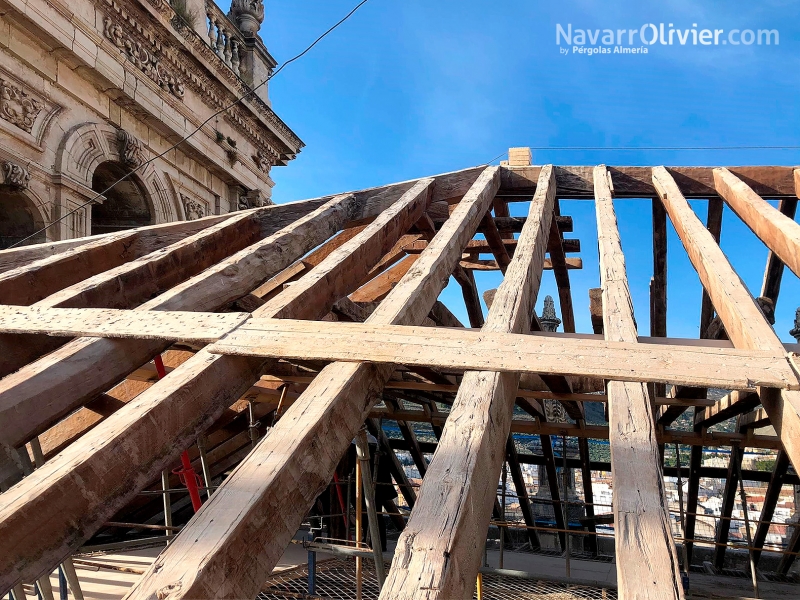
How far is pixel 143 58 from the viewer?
28.0 feet

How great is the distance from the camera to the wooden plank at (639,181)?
18.2 feet

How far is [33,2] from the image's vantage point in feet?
21.8

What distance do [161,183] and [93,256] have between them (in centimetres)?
541

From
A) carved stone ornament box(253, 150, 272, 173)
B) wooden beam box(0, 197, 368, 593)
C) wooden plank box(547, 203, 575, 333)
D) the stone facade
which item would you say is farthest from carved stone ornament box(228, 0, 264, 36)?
wooden beam box(0, 197, 368, 593)

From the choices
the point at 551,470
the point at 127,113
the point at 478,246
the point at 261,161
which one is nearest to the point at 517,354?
the point at 478,246

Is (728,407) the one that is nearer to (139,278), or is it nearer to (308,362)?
(308,362)

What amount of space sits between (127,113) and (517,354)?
7.75m

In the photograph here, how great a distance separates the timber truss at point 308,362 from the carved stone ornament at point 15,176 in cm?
278

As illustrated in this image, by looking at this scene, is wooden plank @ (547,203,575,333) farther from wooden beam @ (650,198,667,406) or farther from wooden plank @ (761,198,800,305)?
wooden plank @ (761,198,800,305)

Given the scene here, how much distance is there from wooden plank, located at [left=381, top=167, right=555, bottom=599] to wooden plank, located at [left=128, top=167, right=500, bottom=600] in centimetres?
36

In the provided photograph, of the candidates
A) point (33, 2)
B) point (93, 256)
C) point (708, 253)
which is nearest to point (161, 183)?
point (33, 2)

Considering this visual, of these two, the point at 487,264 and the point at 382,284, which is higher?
the point at 487,264

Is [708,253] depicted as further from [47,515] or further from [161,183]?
[161,183]

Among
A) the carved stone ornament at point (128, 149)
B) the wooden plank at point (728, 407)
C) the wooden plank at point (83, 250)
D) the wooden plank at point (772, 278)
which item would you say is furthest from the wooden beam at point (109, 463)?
the carved stone ornament at point (128, 149)
